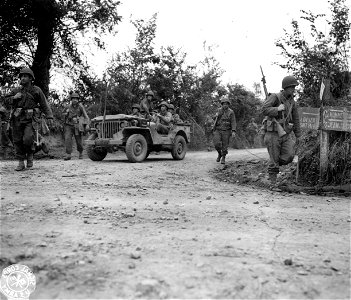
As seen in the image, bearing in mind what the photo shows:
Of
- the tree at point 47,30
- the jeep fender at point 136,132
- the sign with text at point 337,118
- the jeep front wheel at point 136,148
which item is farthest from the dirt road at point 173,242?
the tree at point 47,30

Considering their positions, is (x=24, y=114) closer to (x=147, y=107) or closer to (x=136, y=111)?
(x=136, y=111)

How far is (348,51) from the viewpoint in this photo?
10148 millimetres

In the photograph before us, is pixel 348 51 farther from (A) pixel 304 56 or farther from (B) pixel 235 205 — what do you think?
(B) pixel 235 205

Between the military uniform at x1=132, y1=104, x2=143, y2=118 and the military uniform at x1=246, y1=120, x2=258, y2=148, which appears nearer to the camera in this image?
the military uniform at x1=132, y1=104, x2=143, y2=118

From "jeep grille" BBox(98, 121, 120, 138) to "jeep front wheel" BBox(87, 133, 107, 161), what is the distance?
1.11ft

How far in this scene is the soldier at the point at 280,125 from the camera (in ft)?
24.4

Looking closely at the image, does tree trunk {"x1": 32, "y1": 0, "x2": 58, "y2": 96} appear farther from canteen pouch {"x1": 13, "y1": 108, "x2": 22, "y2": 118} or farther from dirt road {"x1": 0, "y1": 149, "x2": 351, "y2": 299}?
dirt road {"x1": 0, "y1": 149, "x2": 351, "y2": 299}

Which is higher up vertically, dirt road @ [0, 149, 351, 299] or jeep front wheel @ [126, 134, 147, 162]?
jeep front wheel @ [126, 134, 147, 162]

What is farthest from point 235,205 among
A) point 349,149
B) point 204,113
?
point 204,113

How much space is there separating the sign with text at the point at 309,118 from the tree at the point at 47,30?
10.3m

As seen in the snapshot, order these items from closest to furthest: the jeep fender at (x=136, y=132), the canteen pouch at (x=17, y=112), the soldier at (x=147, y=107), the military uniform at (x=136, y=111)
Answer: the canteen pouch at (x=17, y=112) < the jeep fender at (x=136, y=132) < the military uniform at (x=136, y=111) < the soldier at (x=147, y=107)

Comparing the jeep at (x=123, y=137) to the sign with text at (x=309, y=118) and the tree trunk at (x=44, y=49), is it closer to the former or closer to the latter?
the sign with text at (x=309, y=118)

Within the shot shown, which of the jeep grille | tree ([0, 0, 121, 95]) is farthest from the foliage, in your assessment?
tree ([0, 0, 121, 95])

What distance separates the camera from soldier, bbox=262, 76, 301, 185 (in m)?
7.45
